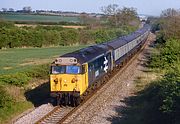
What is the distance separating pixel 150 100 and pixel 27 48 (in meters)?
48.0

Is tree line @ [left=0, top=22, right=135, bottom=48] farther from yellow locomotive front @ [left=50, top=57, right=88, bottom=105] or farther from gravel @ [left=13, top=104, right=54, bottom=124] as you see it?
gravel @ [left=13, top=104, right=54, bottom=124]

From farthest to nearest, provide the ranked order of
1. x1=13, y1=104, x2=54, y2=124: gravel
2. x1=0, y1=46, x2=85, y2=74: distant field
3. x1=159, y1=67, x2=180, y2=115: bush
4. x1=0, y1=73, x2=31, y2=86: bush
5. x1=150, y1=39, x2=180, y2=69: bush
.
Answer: x1=150, y1=39, x2=180, y2=69: bush
x1=0, y1=46, x2=85, y2=74: distant field
x1=0, y1=73, x2=31, y2=86: bush
x1=13, y1=104, x2=54, y2=124: gravel
x1=159, y1=67, x2=180, y2=115: bush

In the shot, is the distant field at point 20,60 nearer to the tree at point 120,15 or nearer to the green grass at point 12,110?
the green grass at point 12,110

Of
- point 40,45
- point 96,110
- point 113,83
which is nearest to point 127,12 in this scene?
point 40,45

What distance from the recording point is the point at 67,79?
68.2 feet

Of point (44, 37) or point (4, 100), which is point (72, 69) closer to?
point (4, 100)

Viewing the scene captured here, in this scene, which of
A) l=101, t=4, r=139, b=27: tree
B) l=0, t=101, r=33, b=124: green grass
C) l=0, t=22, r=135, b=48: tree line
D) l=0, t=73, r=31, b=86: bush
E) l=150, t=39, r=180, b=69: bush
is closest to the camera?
l=0, t=101, r=33, b=124: green grass

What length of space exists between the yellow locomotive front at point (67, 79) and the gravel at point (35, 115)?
0.75 metres

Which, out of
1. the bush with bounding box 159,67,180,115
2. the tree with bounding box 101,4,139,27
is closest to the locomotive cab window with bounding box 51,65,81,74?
the bush with bounding box 159,67,180,115

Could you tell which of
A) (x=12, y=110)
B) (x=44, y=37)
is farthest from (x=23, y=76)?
(x=44, y=37)

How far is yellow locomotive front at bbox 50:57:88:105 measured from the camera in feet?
68.1

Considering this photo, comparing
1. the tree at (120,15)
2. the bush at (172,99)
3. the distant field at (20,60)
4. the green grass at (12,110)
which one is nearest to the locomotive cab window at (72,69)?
the green grass at (12,110)

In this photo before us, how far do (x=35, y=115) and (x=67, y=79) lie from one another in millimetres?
2658

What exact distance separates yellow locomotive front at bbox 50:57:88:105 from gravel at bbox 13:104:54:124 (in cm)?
75
